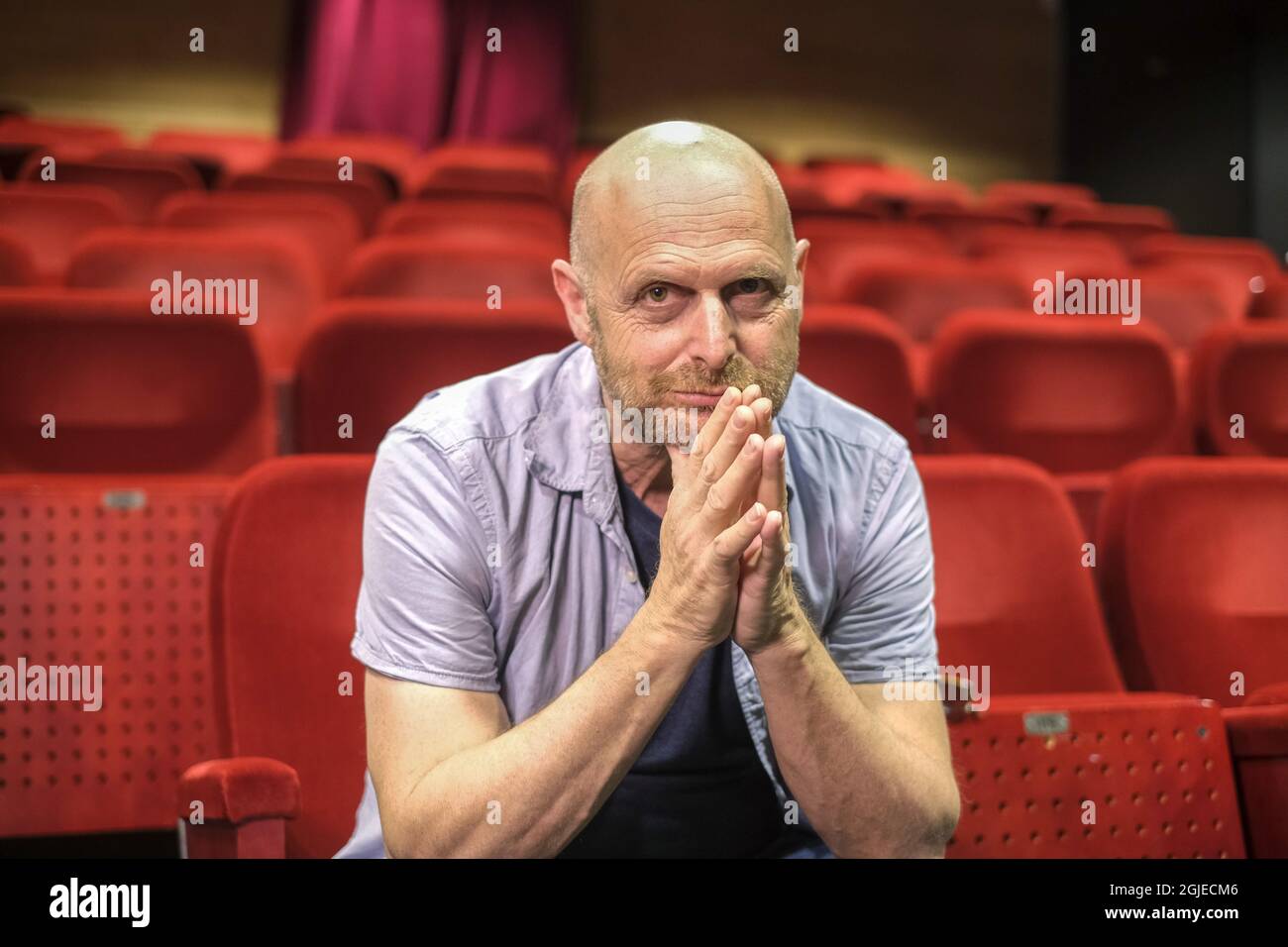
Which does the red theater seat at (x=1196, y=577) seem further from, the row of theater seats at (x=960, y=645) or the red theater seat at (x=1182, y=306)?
the red theater seat at (x=1182, y=306)

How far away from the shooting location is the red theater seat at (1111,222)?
255 centimetres

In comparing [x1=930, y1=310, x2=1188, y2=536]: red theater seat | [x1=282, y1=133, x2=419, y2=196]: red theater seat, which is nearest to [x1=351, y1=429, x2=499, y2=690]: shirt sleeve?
[x1=930, y1=310, x2=1188, y2=536]: red theater seat

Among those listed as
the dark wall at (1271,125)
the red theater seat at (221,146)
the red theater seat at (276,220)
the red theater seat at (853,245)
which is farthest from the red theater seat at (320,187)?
the dark wall at (1271,125)

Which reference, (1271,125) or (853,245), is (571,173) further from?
(1271,125)

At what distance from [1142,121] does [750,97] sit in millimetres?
1104

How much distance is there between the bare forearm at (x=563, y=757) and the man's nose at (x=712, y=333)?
10cm

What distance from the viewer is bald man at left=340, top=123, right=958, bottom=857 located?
469mm

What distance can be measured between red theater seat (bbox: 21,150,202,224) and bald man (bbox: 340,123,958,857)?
151 centimetres

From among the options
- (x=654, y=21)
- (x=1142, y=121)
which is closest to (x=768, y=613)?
(x=1142, y=121)

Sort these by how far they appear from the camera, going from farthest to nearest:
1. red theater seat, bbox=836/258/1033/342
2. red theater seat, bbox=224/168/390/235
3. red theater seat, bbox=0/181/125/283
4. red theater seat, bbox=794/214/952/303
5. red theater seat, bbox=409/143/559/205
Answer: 1. red theater seat, bbox=409/143/559/205
2. red theater seat, bbox=224/168/390/235
3. red theater seat, bbox=794/214/952/303
4. red theater seat, bbox=0/181/125/283
5. red theater seat, bbox=836/258/1033/342

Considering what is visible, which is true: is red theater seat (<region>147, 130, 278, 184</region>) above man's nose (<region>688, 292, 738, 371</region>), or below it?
above

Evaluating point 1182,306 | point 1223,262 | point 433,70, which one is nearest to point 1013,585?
point 1182,306

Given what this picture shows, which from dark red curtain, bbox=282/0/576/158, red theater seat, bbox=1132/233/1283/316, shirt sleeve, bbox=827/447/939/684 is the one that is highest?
dark red curtain, bbox=282/0/576/158

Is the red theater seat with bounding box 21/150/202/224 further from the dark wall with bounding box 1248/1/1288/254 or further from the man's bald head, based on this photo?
the dark wall with bounding box 1248/1/1288/254
